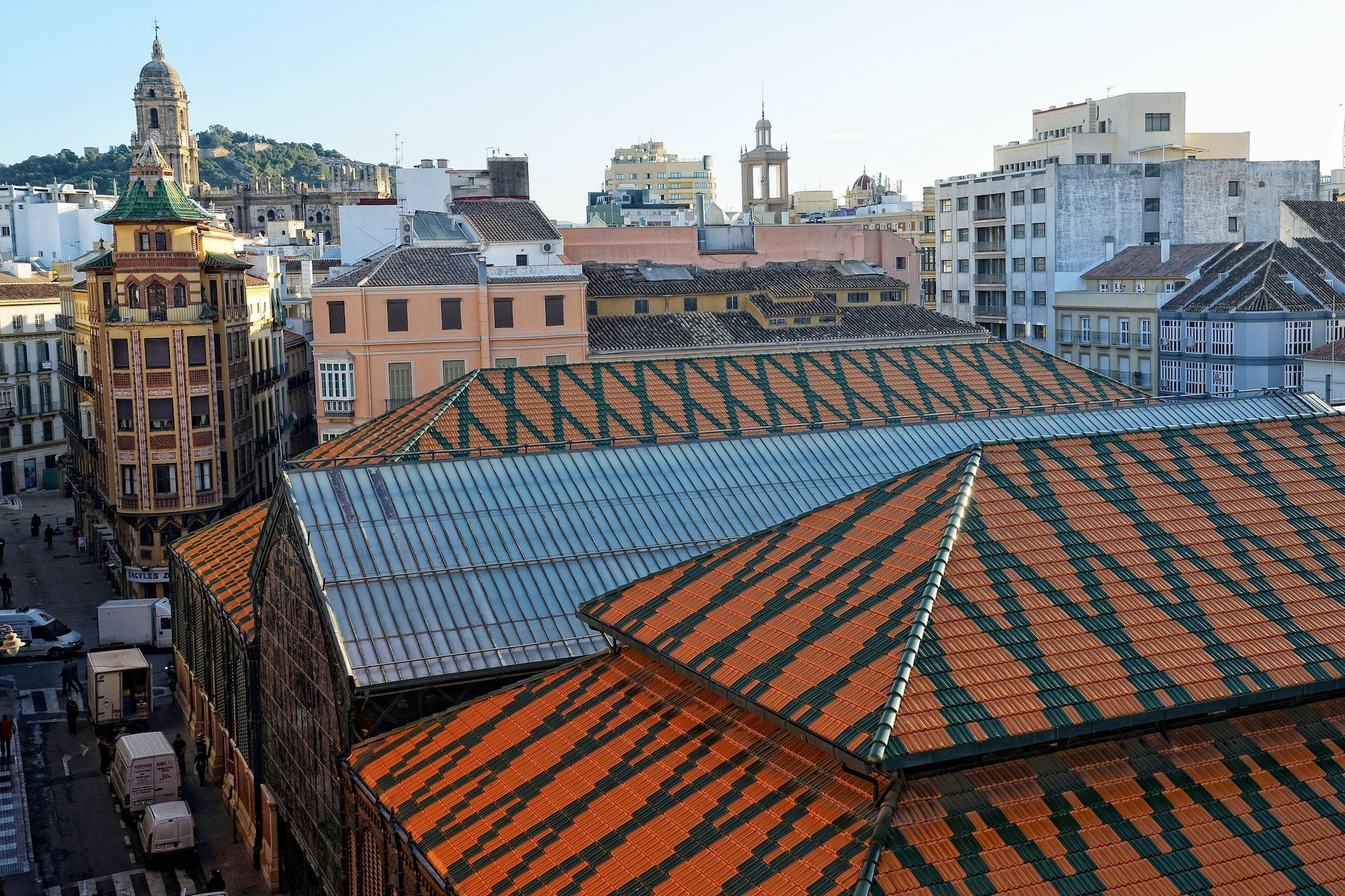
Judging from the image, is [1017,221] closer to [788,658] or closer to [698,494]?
[698,494]

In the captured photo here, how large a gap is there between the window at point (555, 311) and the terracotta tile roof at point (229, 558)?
32510 millimetres

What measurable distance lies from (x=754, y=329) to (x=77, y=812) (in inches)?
2377

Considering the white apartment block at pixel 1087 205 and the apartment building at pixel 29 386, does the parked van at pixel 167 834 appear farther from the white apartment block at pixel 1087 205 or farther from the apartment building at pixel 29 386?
the white apartment block at pixel 1087 205

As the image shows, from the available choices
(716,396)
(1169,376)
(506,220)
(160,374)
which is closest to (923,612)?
(716,396)

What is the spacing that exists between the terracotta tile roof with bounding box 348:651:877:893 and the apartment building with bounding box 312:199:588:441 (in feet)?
187

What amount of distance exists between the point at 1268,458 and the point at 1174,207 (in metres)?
105

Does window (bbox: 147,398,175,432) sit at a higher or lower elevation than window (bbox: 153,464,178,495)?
higher

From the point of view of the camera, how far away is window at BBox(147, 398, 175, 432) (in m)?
84.2

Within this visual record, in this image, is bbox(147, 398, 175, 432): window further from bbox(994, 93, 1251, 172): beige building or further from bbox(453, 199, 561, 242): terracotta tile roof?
Answer: bbox(994, 93, 1251, 172): beige building

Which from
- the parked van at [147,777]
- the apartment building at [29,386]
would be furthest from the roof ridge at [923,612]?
the apartment building at [29,386]

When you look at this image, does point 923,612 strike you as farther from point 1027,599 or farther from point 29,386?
point 29,386

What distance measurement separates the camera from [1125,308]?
116 metres

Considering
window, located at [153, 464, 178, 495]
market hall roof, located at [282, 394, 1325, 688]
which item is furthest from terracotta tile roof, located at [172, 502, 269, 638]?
window, located at [153, 464, 178, 495]

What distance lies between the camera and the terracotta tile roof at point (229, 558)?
5009cm
